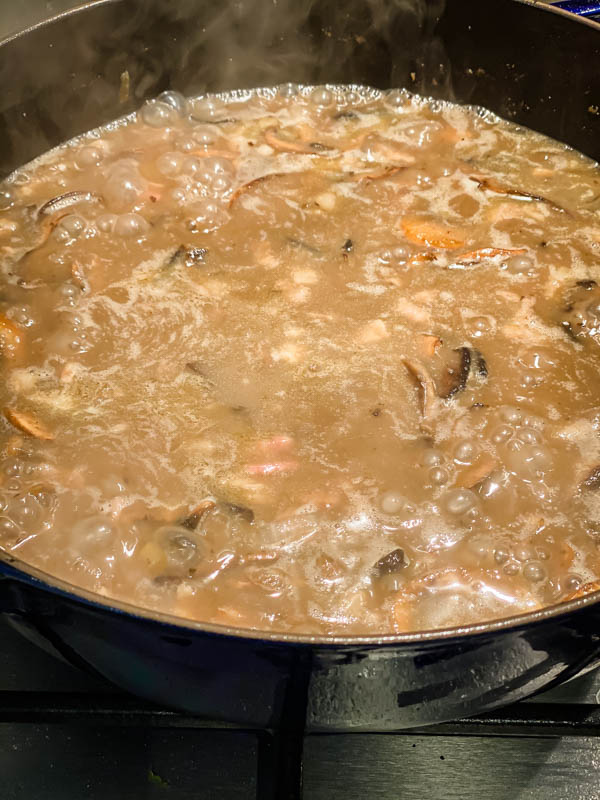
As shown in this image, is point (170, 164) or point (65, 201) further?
point (170, 164)

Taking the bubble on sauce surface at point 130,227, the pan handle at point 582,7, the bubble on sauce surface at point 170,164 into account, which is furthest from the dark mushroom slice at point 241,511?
the pan handle at point 582,7

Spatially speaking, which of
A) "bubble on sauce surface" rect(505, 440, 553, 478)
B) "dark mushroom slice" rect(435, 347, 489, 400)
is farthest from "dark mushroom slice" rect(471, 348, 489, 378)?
"bubble on sauce surface" rect(505, 440, 553, 478)

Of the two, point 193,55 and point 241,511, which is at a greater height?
point 193,55

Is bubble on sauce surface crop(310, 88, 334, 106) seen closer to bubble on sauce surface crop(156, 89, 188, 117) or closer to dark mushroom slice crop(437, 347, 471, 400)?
bubble on sauce surface crop(156, 89, 188, 117)

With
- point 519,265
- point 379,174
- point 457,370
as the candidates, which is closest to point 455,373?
point 457,370

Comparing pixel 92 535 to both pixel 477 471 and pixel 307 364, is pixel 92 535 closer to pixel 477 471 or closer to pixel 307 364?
pixel 307 364

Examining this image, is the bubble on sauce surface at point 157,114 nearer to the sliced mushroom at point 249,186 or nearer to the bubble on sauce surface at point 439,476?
the sliced mushroom at point 249,186

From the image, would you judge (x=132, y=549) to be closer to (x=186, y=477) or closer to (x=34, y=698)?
(x=186, y=477)
